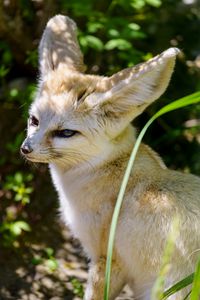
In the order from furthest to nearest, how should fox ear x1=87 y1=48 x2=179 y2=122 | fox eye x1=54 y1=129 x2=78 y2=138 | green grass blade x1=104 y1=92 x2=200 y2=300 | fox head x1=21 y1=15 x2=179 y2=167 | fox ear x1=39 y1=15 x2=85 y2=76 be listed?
fox ear x1=39 y1=15 x2=85 y2=76, fox eye x1=54 y1=129 x2=78 y2=138, fox head x1=21 y1=15 x2=179 y2=167, fox ear x1=87 y1=48 x2=179 y2=122, green grass blade x1=104 y1=92 x2=200 y2=300

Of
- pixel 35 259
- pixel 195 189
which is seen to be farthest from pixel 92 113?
pixel 35 259

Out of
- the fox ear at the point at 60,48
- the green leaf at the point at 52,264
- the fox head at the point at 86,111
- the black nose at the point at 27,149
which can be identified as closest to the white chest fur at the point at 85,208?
the fox head at the point at 86,111

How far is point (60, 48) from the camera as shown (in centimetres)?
431

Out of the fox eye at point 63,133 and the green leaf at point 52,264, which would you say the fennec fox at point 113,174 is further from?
the green leaf at point 52,264

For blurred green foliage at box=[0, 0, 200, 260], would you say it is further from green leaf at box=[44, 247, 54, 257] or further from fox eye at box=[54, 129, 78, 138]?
fox eye at box=[54, 129, 78, 138]

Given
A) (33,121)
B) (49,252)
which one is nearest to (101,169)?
(33,121)

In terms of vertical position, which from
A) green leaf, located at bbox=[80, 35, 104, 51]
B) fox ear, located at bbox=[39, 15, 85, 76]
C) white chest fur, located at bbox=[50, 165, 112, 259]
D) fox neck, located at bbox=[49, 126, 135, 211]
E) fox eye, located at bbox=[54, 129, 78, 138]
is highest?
green leaf, located at bbox=[80, 35, 104, 51]

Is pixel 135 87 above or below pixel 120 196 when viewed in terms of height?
above

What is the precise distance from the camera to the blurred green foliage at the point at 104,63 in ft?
17.6

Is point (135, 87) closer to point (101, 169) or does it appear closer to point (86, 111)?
point (86, 111)

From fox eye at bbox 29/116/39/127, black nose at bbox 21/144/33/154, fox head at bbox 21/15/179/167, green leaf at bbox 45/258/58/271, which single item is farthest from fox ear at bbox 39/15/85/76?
green leaf at bbox 45/258/58/271

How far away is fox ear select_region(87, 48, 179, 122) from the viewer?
11.8 ft

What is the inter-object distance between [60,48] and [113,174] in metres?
0.88

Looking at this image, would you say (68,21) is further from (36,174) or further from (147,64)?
(36,174)
